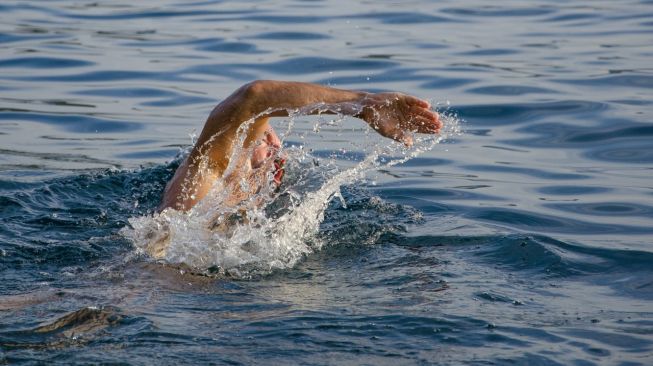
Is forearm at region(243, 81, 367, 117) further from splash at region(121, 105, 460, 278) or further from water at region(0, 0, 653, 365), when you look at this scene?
water at region(0, 0, 653, 365)

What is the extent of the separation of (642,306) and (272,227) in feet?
6.88

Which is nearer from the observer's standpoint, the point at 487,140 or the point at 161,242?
the point at 161,242

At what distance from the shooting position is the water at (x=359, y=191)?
466 centimetres

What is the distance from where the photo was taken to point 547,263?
19.5 ft

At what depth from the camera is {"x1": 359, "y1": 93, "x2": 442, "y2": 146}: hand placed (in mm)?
5621

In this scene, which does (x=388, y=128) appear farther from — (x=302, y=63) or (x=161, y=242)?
(x=302, y=63)

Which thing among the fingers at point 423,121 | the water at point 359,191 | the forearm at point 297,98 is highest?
the forearm at point 297,98

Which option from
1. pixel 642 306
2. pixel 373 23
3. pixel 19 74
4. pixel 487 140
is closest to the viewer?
pixel 642 306

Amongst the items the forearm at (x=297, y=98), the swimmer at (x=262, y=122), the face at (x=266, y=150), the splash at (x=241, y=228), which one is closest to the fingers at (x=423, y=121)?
the swimmer at (x=262, y=122)

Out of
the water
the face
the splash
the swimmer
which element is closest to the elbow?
the swimmer

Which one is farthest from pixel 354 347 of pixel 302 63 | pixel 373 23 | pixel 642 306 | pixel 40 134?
pixel 373 23

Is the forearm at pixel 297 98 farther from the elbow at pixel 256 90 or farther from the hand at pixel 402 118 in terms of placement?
the hand at pixel 402 118

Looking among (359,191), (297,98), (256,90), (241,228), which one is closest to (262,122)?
(256,90)

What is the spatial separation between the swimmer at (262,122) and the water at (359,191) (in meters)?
0.46
